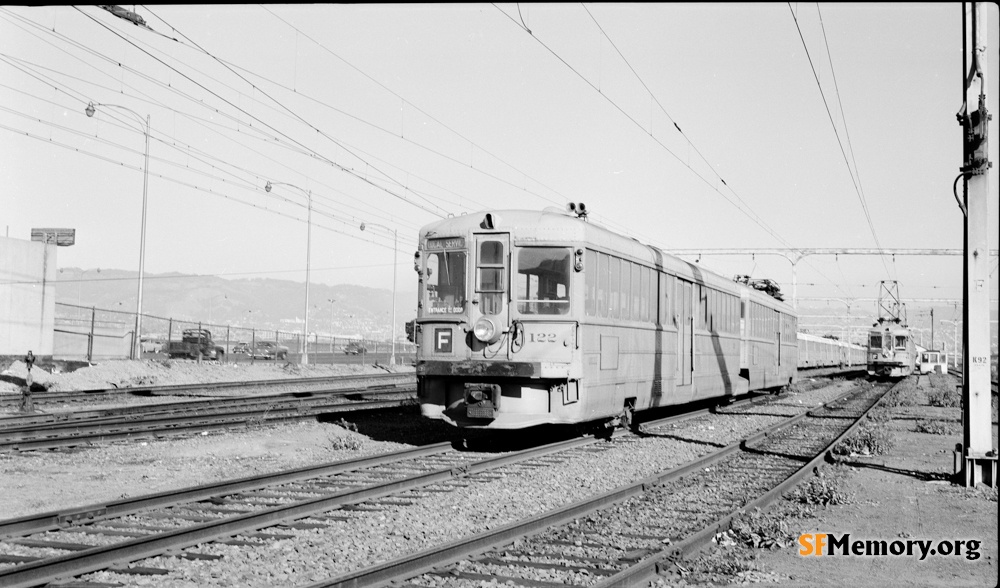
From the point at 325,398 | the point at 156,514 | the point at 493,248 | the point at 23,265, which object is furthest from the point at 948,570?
the point at 23,265

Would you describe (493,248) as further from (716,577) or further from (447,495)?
(716,577)

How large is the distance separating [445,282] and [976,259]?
23.0 ft

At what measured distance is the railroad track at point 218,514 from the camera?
645 cm

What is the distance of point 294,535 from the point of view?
7480mm

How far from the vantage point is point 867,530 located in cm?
845

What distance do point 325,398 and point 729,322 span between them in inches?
409

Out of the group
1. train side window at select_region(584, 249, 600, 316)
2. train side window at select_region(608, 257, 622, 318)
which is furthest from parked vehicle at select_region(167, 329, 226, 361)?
train side window at select_region(584, 249, 600, 316)

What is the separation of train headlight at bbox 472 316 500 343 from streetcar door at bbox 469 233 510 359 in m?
0.04

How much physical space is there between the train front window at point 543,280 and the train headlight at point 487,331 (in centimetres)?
44

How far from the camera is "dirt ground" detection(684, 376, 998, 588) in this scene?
6.68m

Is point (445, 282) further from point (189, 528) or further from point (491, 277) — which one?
point (189, 528)

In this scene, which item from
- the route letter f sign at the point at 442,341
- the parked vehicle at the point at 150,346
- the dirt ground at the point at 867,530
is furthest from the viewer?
the parked vehicle at the point at 150,346

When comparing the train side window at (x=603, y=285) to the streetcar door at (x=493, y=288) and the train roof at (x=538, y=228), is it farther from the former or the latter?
the streetcar door at (x=493, y=288)

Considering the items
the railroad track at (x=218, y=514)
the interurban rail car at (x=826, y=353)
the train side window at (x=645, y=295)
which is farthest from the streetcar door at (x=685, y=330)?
the interurban rail car at (x=826, y=353)
